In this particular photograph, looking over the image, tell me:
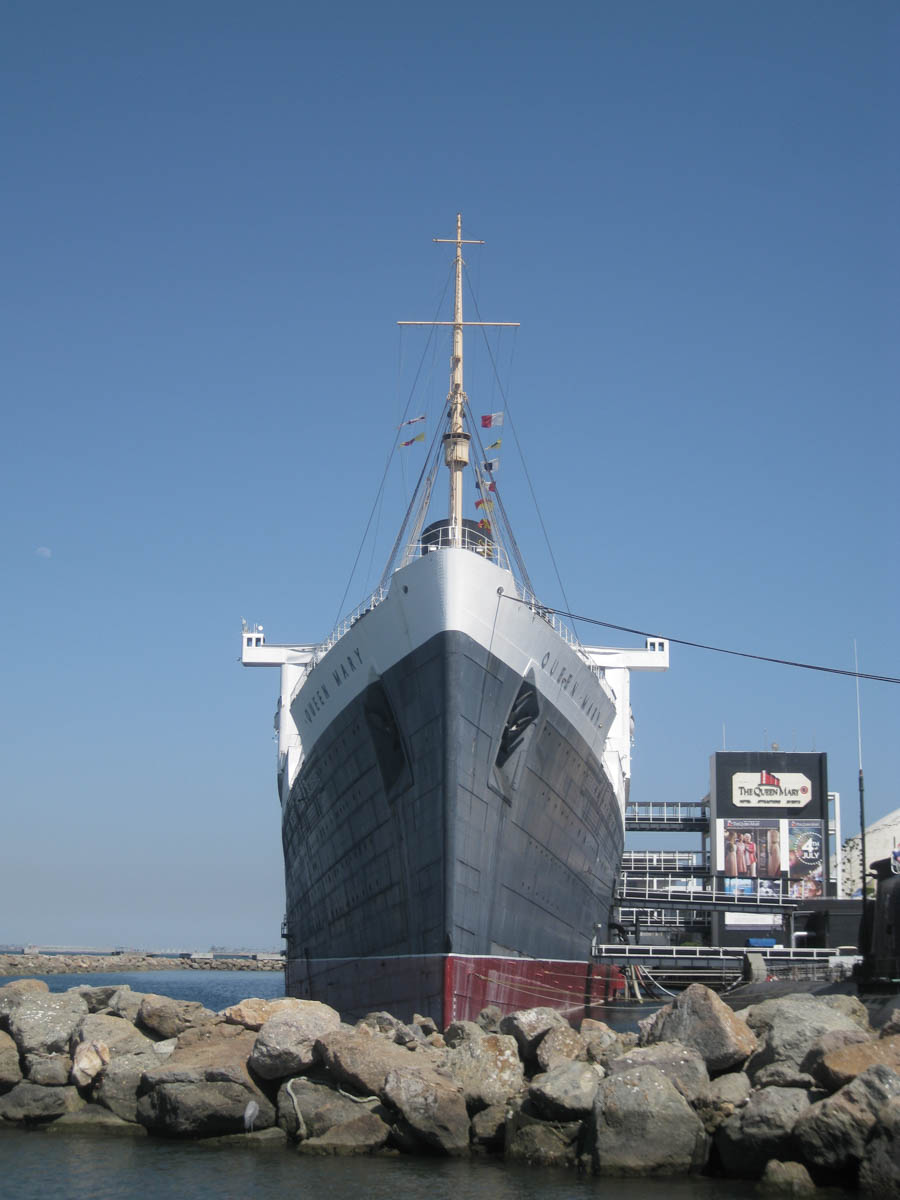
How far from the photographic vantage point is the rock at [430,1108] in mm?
13305

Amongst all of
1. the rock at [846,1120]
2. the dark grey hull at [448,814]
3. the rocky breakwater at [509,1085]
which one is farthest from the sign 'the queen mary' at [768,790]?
the rock at [846,1120]

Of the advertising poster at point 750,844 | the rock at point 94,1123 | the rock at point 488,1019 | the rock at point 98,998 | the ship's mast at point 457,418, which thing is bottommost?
the rock at point 94,1123

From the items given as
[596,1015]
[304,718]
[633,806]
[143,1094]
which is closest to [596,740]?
[304,718]

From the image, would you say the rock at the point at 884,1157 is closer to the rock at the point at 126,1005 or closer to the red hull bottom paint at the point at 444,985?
the red hull bottom paint at the point at 444,985

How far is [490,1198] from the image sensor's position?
11.5 meters

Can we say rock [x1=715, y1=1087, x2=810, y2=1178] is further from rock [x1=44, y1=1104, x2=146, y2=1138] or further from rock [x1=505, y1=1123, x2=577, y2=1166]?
rock [x1=44, y1=1104, x2=146, y2=1138]

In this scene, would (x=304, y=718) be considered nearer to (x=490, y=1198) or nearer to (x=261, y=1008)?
(x=261, y=1008)

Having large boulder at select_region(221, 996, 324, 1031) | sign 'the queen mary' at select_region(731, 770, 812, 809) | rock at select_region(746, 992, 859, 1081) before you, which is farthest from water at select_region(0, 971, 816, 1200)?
sign 'the queen mary' at select_region(731, 770, 812, 809)

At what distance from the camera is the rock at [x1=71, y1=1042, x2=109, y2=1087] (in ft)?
51.0

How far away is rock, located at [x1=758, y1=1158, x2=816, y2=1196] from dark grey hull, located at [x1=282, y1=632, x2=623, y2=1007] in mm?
8361

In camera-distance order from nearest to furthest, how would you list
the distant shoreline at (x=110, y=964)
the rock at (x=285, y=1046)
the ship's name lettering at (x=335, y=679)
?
1. the rock at (x=285, y=1046)
2. the ship's name lettering at (x=335, y=679)
3. the distant shoreline at (x=110, y=964)

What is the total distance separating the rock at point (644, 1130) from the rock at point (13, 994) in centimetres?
870

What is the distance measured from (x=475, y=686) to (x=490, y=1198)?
411 inches

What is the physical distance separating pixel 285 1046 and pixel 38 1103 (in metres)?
3.49
